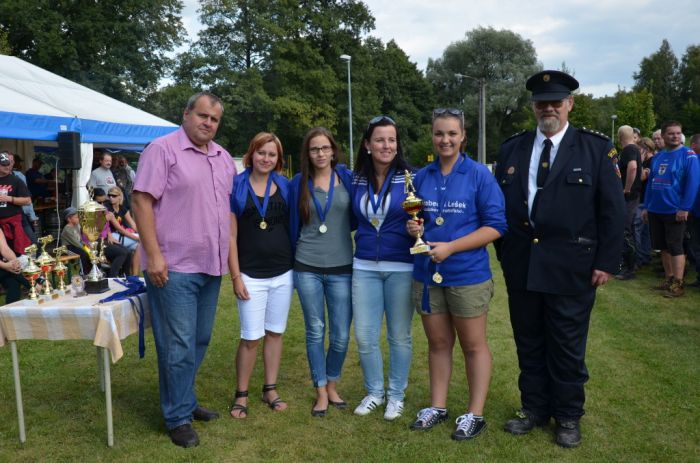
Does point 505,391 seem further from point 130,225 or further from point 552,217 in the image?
point 130,225

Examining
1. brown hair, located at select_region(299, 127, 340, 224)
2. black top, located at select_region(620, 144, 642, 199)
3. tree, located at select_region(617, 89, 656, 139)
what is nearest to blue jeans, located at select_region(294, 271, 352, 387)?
brown hair, located at select_region(299, 127, 340, 224)

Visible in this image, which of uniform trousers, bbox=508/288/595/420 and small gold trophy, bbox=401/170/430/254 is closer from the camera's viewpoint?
small gold trophy, bbox=401/170/430/254

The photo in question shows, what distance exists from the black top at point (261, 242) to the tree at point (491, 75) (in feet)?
135

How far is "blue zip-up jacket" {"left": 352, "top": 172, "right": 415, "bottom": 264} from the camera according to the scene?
3.31m

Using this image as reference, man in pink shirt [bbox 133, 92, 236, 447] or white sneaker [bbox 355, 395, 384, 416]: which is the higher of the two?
man in pink shirt [bbox 133, 92, 236, 447]

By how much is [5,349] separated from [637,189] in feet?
25.5

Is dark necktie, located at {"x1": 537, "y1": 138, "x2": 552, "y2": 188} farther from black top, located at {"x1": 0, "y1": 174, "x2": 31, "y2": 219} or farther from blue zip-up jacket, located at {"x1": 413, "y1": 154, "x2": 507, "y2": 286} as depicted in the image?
black top, located at {"x1": 0, "y1": 174, "x2": 31, "y2": 219}

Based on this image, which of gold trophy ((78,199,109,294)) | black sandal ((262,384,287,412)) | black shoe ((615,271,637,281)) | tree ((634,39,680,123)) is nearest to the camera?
gold trophy ((78,199,109,294))

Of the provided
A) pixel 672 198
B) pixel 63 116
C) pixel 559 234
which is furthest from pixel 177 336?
pixel 63 116

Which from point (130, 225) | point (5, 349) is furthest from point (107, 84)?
point (5, 349)

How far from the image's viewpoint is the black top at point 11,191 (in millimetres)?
6508

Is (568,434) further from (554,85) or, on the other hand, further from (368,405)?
(554,85)

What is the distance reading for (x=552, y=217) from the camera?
3049mm

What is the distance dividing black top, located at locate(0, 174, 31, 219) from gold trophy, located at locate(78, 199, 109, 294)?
140 inches
